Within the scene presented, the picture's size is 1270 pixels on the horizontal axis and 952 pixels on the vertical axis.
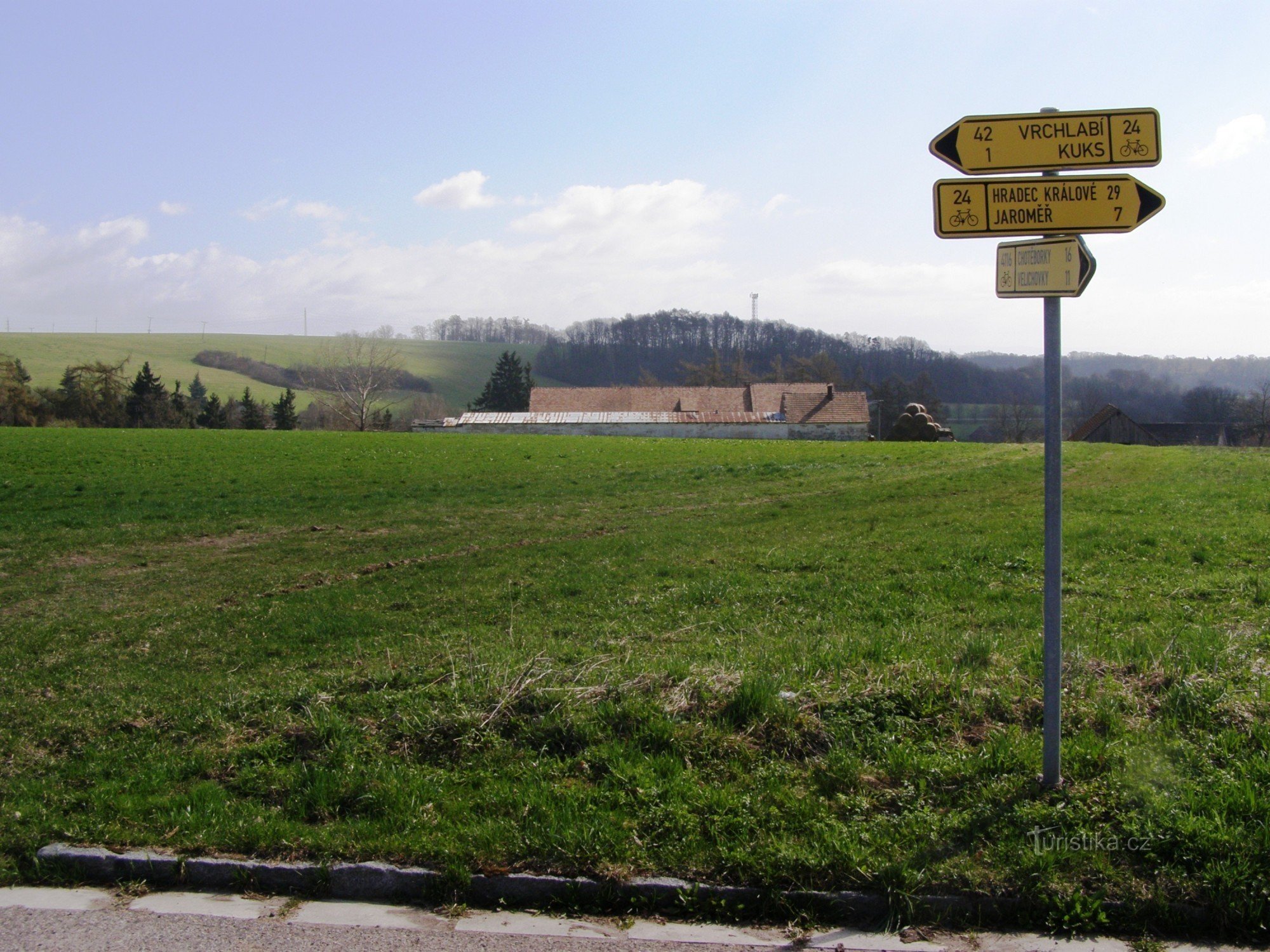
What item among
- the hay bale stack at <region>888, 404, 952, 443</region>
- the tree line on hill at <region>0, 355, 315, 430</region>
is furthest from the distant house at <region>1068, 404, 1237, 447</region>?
the tree line on hill at <region>0, 355, 315, 430</region>

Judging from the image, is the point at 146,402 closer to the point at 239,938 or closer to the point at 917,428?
the point at 917,428

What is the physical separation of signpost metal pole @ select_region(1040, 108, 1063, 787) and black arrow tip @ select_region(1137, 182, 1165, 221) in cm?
45

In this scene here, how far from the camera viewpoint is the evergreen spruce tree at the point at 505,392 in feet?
355

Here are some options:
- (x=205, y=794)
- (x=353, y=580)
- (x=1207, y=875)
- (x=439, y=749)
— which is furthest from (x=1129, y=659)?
(x=353, y=580)

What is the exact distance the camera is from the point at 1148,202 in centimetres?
462

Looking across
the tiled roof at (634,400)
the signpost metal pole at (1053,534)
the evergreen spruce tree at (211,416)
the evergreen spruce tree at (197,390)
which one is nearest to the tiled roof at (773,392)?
the tiled roof at (634,400)

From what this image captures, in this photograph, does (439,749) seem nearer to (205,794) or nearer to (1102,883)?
(205,794)

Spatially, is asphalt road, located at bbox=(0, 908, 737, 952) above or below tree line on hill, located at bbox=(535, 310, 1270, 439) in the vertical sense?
below

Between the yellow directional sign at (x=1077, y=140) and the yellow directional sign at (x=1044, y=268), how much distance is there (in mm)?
421

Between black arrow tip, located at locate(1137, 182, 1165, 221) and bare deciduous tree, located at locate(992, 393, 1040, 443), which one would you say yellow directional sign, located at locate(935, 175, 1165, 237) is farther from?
bare deciduous tree, located at locate(992, 393, 1040, 443)

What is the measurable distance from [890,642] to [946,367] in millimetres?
149418

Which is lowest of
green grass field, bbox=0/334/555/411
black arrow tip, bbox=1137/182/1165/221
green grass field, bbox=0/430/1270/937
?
green grass field, bbox=0/430/1270/937

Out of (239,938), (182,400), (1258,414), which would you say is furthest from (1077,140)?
(1258,414)

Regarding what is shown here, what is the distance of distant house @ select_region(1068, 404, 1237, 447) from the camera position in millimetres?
81500
